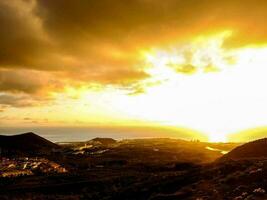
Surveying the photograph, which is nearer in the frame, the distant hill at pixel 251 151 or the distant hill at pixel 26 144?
the distant hill at pixel 251 151

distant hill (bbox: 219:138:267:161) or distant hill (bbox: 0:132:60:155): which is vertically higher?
distant hill (bbox: 0:132:60:155)

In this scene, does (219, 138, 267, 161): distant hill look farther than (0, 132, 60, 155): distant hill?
No

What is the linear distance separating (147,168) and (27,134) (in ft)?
360

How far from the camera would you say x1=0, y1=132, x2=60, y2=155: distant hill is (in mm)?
158500

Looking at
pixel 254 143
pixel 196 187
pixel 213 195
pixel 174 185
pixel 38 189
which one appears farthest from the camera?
pixel 254 143

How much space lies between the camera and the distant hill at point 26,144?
158m

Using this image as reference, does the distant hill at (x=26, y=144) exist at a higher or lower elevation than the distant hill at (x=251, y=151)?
higher

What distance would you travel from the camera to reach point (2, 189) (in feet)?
209

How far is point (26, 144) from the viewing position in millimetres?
170000

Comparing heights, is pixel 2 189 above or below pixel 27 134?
below

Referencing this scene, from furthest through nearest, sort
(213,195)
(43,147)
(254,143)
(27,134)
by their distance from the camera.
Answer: (27,134), (43,147), (254,143), (213,195)

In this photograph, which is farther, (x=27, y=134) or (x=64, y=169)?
(x=27, y=134)

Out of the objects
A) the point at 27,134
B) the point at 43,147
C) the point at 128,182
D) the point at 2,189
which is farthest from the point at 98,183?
the point at 27,134

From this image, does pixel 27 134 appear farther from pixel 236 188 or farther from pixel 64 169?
pixel 236 188
